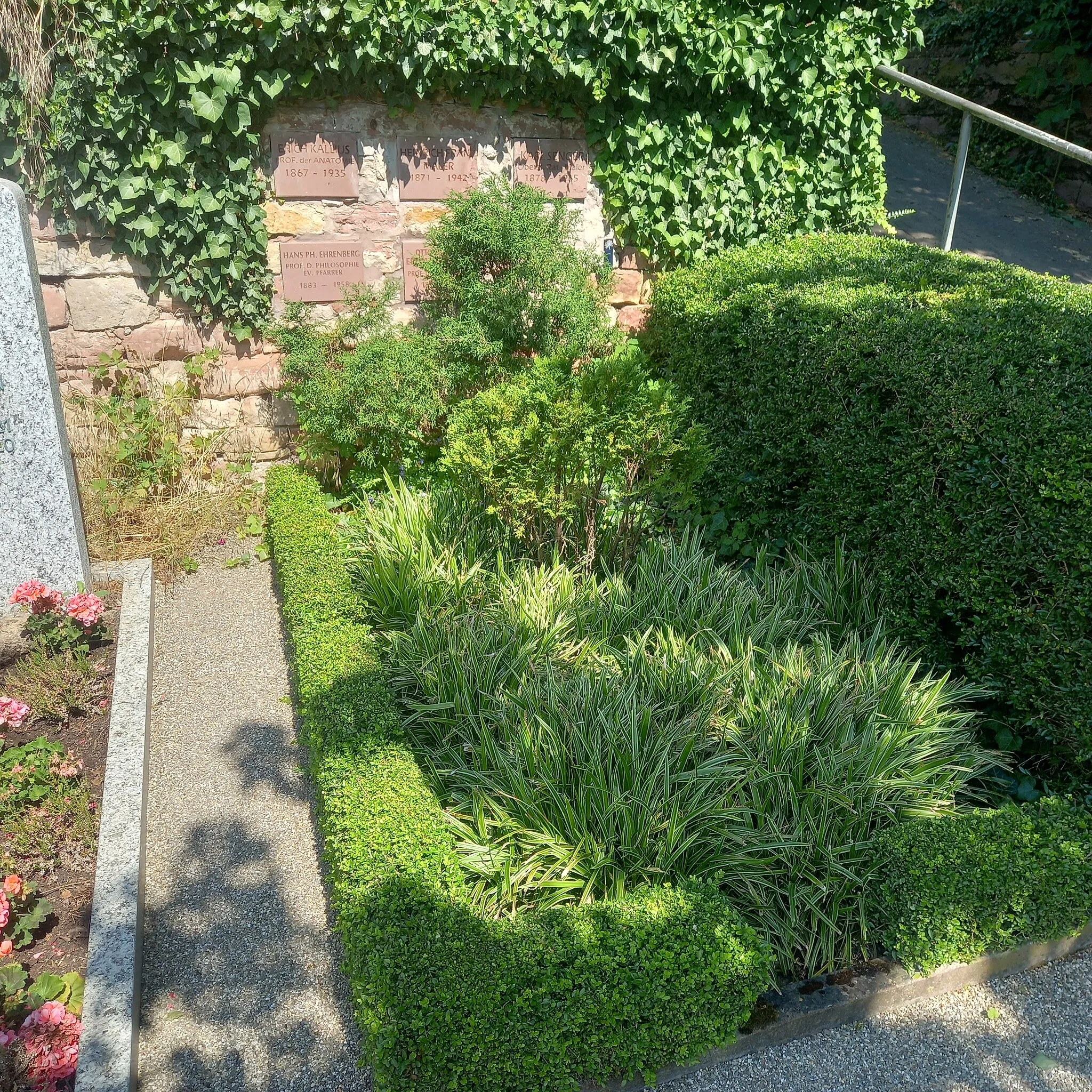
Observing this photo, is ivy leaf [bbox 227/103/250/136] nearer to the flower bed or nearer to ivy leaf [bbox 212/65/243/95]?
ivy leaf [bbox 212/65/243/95]

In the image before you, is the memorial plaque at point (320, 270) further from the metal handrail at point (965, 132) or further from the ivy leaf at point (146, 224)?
the metal handrail at point (965, 132)

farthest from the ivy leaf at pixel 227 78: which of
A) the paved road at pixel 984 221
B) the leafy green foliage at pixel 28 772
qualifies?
the paved road at pixel 984 221

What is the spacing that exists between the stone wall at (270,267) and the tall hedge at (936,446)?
180cm

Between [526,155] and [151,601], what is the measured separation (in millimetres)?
3525

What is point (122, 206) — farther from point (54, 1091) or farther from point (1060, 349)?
point (1060, 349)

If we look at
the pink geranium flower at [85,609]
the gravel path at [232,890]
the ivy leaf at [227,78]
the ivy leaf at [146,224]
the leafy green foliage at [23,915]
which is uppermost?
the ivy leaf at [227,78]

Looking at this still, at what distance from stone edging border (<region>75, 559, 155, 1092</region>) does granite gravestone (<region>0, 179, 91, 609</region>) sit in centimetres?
47

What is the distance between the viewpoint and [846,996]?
2654 mm

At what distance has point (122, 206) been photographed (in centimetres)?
487

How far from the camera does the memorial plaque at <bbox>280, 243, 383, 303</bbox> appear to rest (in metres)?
5.39

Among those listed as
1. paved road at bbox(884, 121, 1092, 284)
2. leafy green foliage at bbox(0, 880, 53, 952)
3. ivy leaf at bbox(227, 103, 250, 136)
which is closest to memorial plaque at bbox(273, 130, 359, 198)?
ivy leaf at bbox(227, 103, 250, 136)

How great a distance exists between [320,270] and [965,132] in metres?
4.11

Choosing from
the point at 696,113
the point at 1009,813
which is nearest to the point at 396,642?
the point at 1009,813

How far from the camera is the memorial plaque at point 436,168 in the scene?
546 cm
